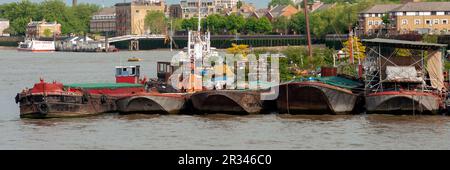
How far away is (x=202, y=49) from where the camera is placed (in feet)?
192

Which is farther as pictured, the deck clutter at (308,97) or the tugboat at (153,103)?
the tugboat at (153,103)

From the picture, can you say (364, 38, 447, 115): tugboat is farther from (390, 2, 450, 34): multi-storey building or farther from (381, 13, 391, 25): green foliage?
(381, 13, 391, 25): green foliage

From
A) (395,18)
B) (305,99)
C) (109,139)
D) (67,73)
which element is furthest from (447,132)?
(395,18)

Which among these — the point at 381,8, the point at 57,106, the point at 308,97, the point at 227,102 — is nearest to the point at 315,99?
the point at 308,97

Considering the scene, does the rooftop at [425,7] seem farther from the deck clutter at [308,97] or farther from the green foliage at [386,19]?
the deck clutter at [308,97]

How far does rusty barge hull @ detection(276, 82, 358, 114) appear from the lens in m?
49.8

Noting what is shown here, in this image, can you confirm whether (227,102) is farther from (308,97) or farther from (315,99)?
(315,99)

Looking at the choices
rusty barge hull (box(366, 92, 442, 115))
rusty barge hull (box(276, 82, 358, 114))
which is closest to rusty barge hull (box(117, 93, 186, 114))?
rusty barge hull (box(276, 82, 358, 114))

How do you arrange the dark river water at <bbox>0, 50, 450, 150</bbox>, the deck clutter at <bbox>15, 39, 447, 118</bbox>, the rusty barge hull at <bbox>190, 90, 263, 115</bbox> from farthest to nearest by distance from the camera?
the rusty barge hull at <bbox>190, 90, 263, 115</bbox>, the deck clutter at <bbox>15, 39, 447, 118</bbox>, the dark river water at <bbox>0, 50, 450, 150</bbox>

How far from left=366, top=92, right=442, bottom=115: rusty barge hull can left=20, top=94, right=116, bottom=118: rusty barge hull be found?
1200cm

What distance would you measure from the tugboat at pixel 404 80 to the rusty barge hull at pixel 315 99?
97 cm

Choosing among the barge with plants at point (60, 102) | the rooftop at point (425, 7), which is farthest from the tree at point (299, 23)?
the barge with plants at point (60, 102)

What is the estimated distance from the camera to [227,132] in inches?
1777

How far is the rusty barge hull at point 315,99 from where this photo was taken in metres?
49.8
